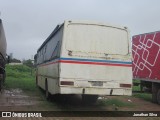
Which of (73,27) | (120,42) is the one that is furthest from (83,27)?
(120,42)

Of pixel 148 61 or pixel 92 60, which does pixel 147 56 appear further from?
pixel 92 60

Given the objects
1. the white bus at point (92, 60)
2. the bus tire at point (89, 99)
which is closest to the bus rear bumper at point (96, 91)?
the white bus at point (92, 60)

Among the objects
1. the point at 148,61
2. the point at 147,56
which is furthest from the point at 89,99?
the point at 147,56

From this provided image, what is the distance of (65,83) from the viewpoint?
42.8 ft

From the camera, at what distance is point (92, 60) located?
13.4 metres

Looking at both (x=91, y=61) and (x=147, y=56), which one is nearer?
(x=91, y=61)

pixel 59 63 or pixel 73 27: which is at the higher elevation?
pixel 73 27

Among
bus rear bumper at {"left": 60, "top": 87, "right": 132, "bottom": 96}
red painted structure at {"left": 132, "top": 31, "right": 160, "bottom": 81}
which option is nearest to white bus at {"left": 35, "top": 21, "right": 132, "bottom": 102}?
bus rear bumper at {"left": 60, "top": 87, "right": 132, "bottom": 96}

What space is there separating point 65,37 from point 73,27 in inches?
19.7

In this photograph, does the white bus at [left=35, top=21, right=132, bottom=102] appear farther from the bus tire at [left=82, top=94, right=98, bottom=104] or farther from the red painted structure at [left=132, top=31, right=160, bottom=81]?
the red painted structure at [left=132, top=31, right=160, bottom=81]

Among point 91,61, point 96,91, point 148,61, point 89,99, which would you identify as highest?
point 148,61

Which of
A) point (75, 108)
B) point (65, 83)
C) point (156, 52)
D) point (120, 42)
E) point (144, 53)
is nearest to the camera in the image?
point (65, 83)

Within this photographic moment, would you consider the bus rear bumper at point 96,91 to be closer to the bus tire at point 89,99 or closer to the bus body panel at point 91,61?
the bus body panel at point 91,61

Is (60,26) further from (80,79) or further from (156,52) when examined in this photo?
(156,52)
